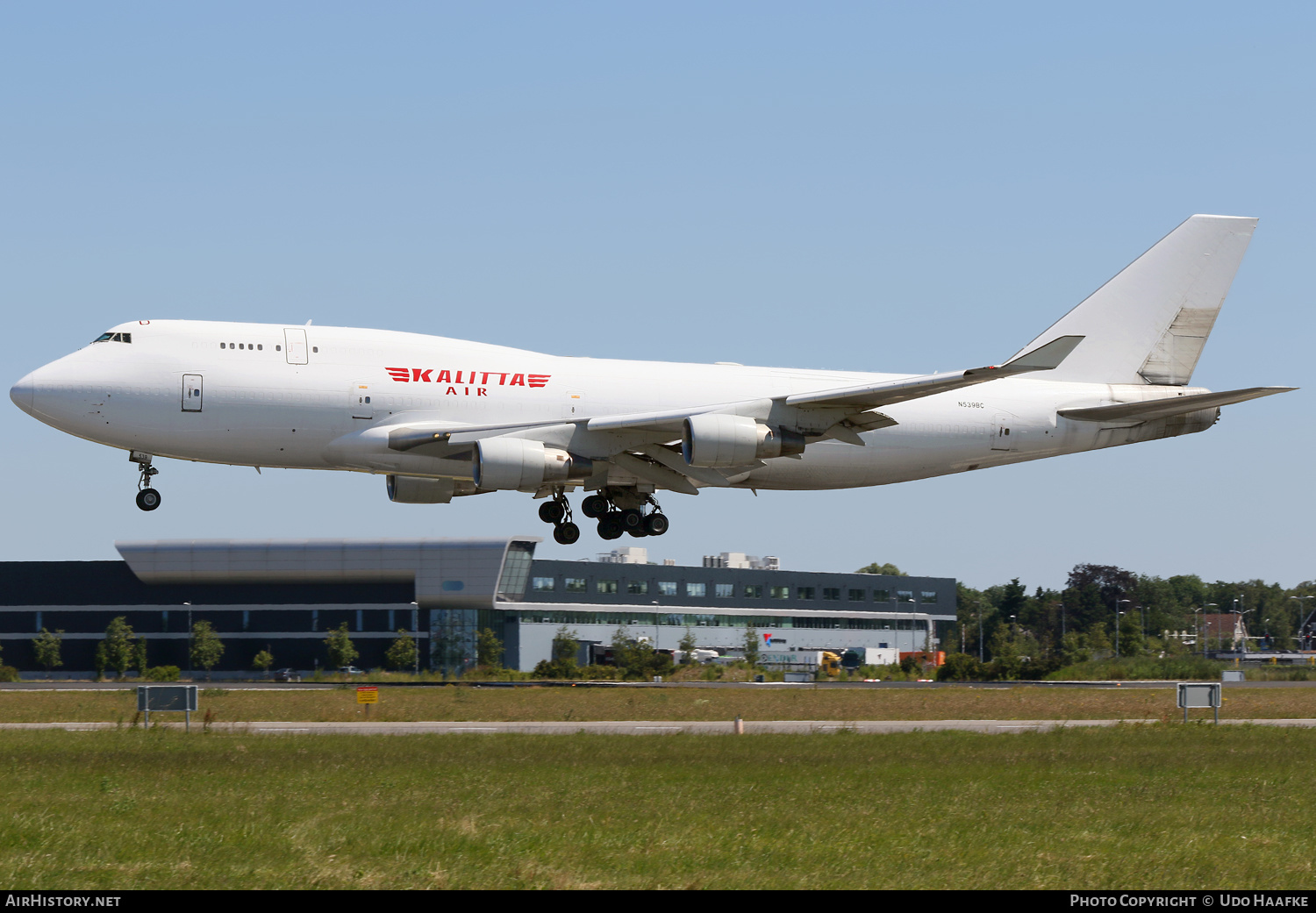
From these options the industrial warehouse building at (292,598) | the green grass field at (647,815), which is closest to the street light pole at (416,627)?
the industrial warehouse building at (292,598)

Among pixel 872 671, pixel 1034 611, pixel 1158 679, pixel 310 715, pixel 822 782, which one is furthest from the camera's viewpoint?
pixel 1034 611

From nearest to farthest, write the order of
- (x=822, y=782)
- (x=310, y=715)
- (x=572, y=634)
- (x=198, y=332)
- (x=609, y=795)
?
(x=609, y=795), (x=822, y=782), (x=198, y=332), (x=310, y=715), (x=572, y=634)

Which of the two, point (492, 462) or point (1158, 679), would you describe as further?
point (1158, 679)

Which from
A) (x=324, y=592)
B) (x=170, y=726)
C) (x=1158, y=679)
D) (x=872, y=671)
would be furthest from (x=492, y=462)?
(x=324, y=592)

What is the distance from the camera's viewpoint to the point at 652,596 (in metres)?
128

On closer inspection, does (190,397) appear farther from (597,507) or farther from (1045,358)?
(1045,358)

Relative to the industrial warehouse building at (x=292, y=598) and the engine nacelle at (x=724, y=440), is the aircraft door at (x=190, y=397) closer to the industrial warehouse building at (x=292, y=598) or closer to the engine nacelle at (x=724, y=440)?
the engine nacelle at (x=724, y=440)

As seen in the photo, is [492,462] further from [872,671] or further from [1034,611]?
[1034,611]

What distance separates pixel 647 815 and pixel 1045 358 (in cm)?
1781

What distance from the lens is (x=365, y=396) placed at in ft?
120

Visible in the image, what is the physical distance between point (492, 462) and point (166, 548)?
87900mm

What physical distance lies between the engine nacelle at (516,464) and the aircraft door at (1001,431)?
46.1ft

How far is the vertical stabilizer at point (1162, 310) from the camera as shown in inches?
1804

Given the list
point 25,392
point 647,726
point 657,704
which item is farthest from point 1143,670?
point 25,392
